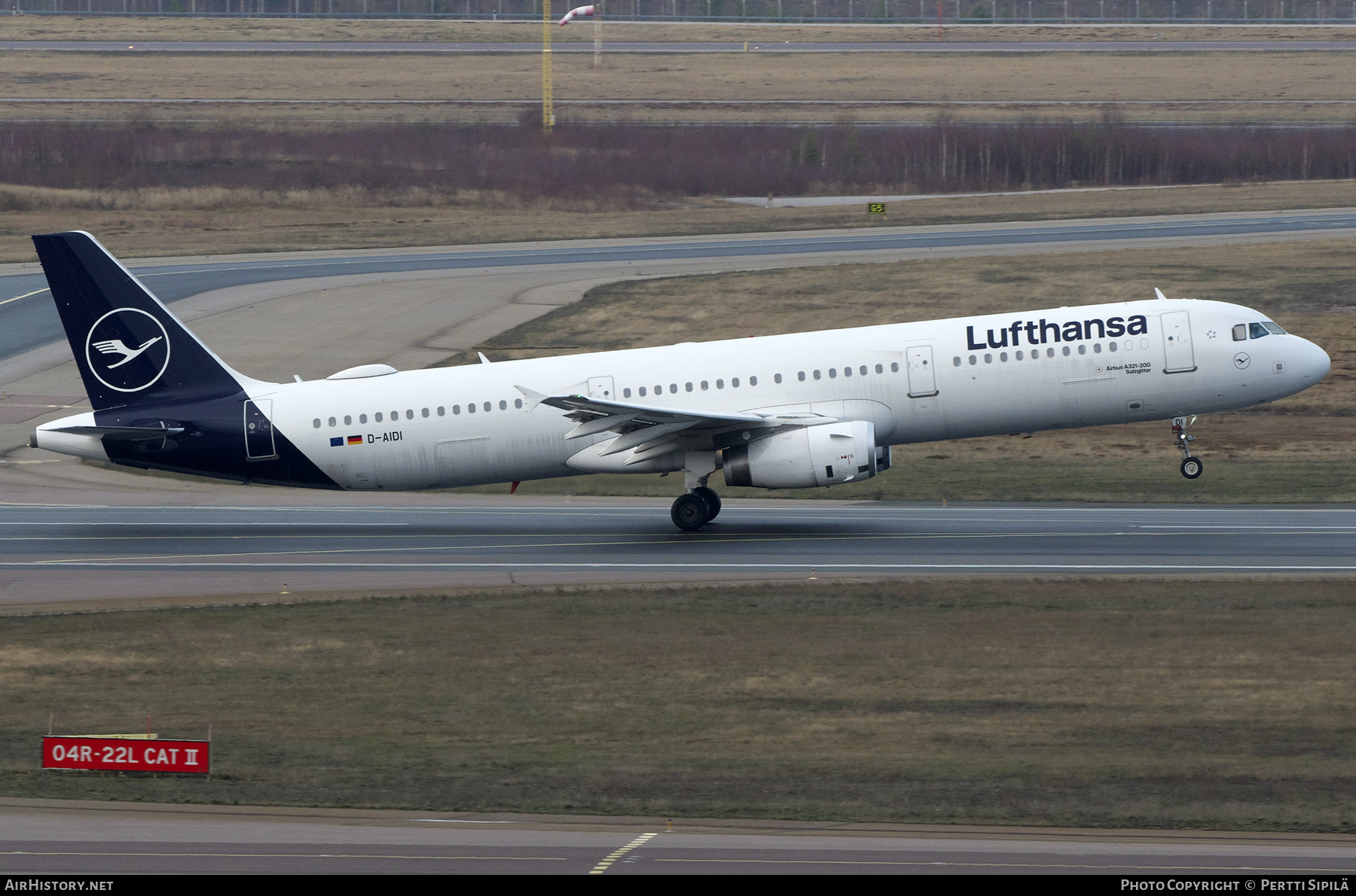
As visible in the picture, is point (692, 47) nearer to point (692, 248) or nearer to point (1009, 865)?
point (692, 248)

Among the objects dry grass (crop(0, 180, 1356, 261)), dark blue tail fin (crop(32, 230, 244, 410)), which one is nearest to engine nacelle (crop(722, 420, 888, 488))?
dark blue tail fin (crop(32, 230, 244, 410))

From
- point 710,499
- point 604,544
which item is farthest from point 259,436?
point 710,499

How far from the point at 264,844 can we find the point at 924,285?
5104 cm

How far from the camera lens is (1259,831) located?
62.2 ft

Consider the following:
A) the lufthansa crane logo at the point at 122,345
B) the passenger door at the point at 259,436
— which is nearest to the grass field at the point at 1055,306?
the passenger door at the point at 259,436

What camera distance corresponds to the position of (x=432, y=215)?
311ft

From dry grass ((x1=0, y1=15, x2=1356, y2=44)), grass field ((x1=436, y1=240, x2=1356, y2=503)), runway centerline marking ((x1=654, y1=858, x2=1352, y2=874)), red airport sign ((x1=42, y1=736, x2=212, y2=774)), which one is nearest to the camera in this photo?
runway centerline marking ((x1=654, y1=858, x2=1352, y2=874))

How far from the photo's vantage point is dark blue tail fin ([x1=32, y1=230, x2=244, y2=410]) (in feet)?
125

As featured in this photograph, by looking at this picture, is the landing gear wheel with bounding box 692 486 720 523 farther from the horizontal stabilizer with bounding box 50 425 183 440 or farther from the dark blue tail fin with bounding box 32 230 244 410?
the horizontal stabilizer with bounding box 50 425 183 440

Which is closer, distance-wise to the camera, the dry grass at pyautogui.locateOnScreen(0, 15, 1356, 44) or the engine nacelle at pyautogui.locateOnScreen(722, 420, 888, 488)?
the engine nacelle at pyautogui.locateOnScreen(722, 420, 888, 488)

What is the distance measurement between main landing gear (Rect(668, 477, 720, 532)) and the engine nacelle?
6.09 ft

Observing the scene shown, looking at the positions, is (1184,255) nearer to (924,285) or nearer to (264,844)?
(924,285)

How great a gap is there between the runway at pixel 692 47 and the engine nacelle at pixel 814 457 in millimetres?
113611
